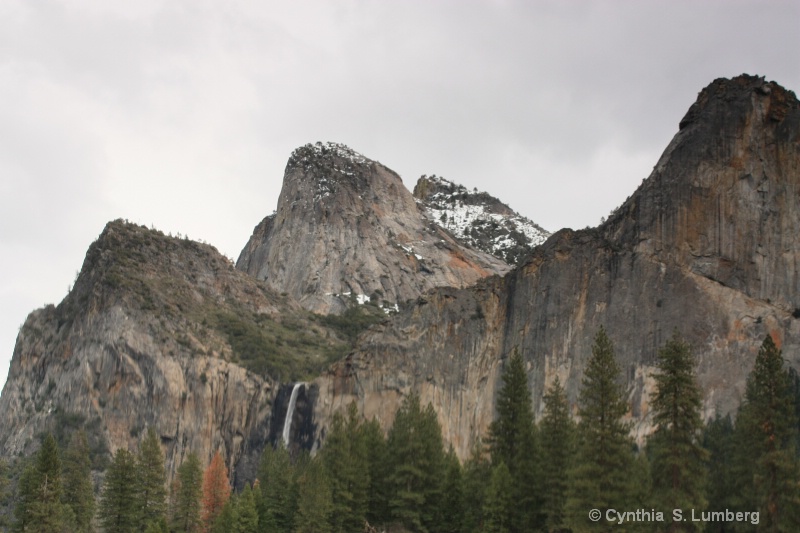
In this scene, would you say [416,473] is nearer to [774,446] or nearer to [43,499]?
[43,499]

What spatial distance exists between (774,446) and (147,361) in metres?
99.0

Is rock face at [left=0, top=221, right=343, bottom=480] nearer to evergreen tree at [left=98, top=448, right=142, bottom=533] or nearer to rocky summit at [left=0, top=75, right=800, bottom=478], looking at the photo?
rocky summit at [left=0, top=75, right=800, bottom=478]

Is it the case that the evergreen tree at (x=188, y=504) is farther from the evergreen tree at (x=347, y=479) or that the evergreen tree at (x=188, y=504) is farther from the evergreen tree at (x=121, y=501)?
the evergreen tree at (x=347, y=479)

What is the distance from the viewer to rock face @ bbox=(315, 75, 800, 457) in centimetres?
9538

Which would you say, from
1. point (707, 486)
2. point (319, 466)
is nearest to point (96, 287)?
point (319, 466)

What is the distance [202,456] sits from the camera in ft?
445

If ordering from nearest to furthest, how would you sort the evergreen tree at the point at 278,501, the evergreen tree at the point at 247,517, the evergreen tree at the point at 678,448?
1. the evergreen tree at the point at 678,448
2. the evergreen tree at the point at 247,517
3. the evergreen tree at the point at 278,501

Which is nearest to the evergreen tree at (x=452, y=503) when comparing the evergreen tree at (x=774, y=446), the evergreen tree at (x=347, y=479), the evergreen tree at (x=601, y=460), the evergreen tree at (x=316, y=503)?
the evergreen tree at (x=347, y=479)

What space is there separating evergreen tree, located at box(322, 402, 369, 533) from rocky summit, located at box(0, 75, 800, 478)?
26.8 meters

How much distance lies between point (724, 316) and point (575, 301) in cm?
1693

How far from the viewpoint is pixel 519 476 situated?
227ft

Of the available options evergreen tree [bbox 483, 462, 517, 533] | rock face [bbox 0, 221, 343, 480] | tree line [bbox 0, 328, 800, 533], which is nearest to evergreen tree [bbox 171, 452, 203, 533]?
tree line [bbox 0, 328, 800, 533]

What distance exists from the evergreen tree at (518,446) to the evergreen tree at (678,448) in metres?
14.4

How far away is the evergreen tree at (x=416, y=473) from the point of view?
74.6 metres
